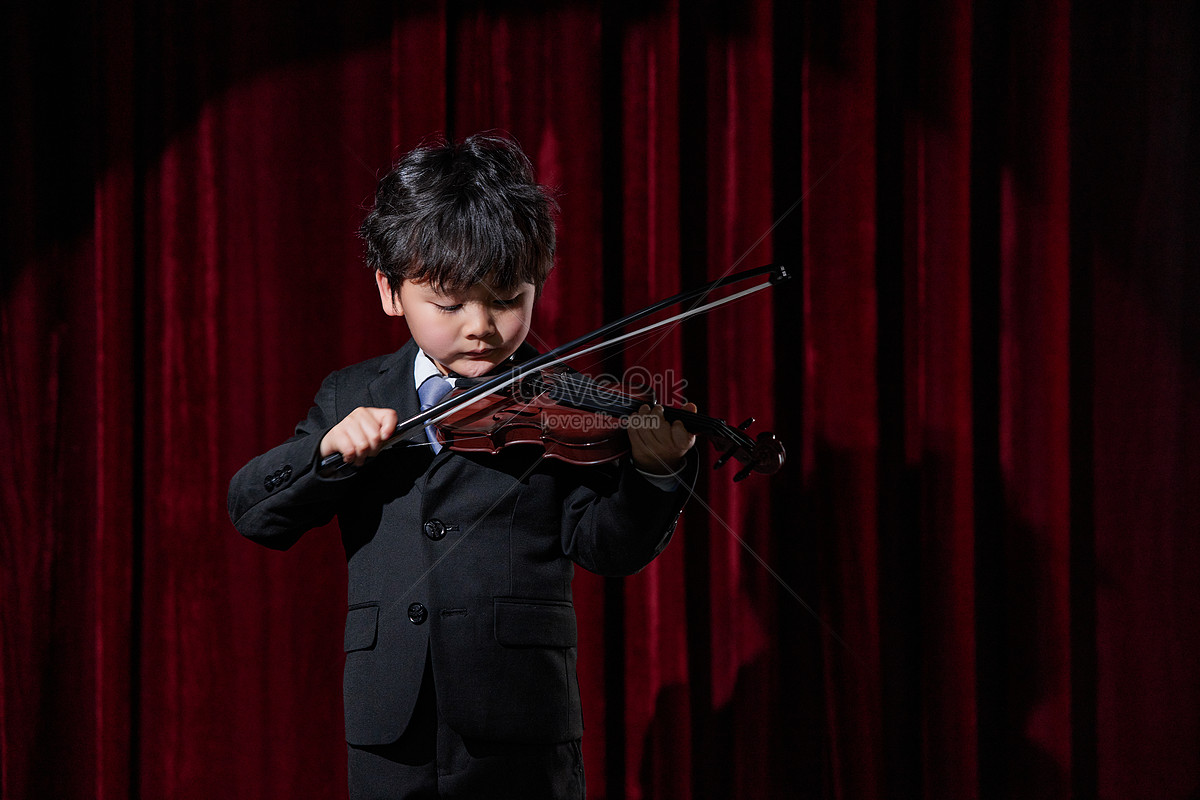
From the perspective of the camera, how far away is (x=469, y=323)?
30.2 inches

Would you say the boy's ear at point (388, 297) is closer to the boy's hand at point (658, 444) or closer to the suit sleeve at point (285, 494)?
the suit sleeve at point (285, 494)

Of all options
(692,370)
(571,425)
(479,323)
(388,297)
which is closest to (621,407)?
(571,425)

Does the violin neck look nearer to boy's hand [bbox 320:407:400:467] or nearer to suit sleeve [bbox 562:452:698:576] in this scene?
suit sleeve [bbox 562:452:698:576]

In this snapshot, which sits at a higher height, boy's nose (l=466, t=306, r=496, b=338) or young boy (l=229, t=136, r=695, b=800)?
boy's nose (l=466, t=306, r=496, b=338)

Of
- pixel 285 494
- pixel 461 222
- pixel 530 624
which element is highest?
pixel 461 222

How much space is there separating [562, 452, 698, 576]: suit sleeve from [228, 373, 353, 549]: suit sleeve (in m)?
0.21

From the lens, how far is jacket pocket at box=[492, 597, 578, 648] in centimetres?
75

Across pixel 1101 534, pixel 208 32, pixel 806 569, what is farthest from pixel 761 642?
pixel 208 32

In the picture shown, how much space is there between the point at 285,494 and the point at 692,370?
0.84 m

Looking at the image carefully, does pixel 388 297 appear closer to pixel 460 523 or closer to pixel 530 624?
pixel 460 523

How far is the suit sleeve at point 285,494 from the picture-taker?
2.44ft

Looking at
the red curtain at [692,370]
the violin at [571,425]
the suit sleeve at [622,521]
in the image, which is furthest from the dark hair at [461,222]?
the red curtain at [692,370]

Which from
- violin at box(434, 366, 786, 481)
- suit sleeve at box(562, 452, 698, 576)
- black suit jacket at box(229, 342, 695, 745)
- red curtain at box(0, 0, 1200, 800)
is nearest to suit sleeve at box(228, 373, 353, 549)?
black suit jacket at box(229, 342, 695, 745)

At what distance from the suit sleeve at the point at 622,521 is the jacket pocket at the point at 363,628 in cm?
18
